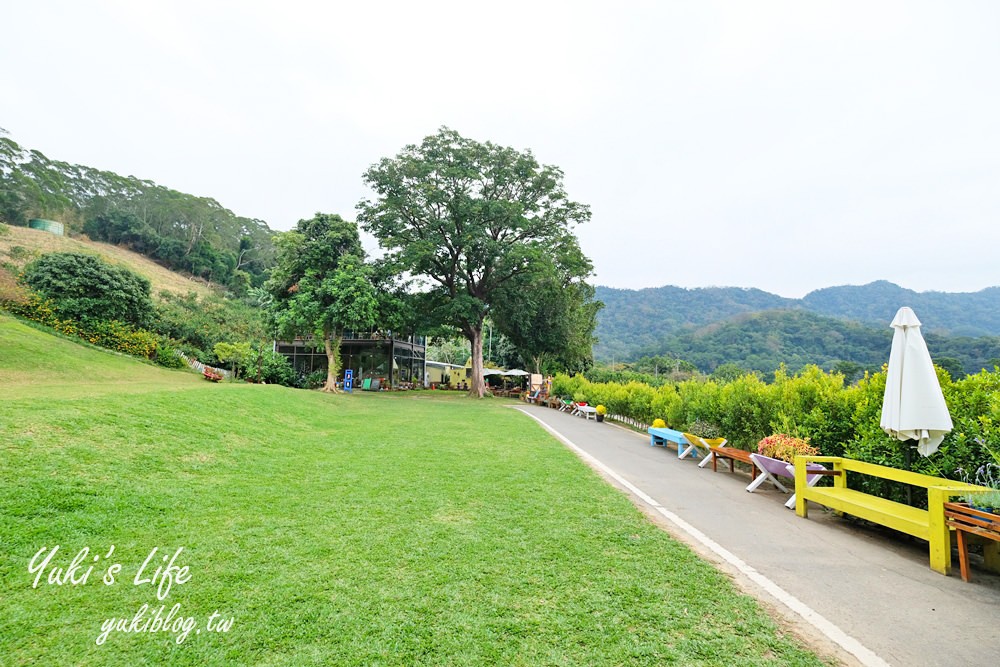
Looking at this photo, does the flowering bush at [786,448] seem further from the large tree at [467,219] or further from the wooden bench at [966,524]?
the large tree at [467,219]

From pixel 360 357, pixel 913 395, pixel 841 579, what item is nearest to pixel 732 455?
pixel 913 395

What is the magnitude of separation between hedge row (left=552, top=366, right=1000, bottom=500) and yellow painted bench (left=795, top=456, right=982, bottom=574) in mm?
387

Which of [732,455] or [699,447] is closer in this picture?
[732,455]

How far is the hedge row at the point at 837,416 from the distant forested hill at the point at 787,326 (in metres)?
28.9

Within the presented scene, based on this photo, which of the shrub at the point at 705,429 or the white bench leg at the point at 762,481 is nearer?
the white bench leg at the point at 762,481

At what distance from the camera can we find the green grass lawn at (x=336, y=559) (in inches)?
99.3

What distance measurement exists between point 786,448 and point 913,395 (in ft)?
7.83

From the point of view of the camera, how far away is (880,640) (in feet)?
8.98

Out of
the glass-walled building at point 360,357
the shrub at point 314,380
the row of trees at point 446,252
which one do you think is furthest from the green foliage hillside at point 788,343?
the shrub at point 314,380

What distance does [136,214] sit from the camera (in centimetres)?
6225

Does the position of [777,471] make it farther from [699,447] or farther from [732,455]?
[699,447]

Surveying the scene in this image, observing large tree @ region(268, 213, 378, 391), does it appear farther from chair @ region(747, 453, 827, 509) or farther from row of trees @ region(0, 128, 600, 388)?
chair @ region(747, 453, 827, 509)

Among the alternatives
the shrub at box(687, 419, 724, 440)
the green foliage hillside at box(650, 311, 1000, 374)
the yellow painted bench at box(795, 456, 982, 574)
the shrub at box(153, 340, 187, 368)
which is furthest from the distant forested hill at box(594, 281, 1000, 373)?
the shrub at box(153, 340, 187, 368)

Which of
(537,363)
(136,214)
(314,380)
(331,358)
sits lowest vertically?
(314,380)
